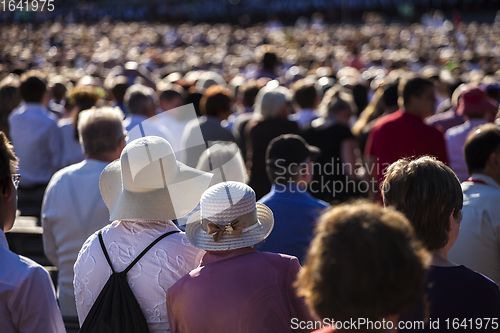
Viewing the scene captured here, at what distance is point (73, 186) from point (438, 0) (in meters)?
31.4

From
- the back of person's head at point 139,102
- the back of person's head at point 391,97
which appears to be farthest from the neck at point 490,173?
the back of person's head at point 139,102

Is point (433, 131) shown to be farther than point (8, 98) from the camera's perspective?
No

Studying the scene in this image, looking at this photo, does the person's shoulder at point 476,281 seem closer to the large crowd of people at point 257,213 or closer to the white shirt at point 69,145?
the large crowd of people at point 257,213

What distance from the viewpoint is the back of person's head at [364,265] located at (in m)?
1.19

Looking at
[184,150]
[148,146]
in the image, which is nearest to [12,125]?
[184,150]

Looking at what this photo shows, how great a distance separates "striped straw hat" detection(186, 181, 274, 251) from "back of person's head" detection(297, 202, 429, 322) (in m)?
0.76

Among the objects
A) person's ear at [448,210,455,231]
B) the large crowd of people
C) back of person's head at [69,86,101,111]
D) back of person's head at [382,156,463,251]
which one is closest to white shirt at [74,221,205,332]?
the large crowd of people

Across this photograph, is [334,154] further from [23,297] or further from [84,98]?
[23,297]

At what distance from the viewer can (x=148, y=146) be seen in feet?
7.61

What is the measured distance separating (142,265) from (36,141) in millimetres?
3591

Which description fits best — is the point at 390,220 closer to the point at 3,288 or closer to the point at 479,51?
the point at 3,288

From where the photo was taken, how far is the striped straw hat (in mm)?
2002

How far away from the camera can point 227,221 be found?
2016mm

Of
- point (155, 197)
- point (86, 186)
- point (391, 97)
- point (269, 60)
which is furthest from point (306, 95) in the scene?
point (155, 197)
